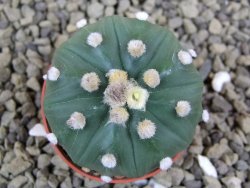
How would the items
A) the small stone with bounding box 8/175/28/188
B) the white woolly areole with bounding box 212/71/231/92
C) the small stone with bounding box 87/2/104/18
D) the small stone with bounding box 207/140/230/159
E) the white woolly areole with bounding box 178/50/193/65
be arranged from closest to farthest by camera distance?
the white woolly areole with bounding box 178/50/193/65 → the small stone with bounding box 8/175/28/188 → the small stone with bounding box 207/140/230/159 → the white woolly areole with bounding box 212/71/231/92 → the small stone with bounding box 87/2/104/18

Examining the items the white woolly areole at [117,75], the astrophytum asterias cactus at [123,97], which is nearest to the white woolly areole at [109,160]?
the astrophytum asterias cactus at [123,97]

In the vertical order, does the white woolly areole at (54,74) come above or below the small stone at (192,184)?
above

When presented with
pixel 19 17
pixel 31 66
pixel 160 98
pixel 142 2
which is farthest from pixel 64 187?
pixel 142 2

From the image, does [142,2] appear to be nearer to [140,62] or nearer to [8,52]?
[8,52]

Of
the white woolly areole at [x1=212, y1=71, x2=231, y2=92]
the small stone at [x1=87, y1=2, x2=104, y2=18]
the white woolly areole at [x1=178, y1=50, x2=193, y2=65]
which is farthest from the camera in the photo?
the small stone at [x1=87, y1=2, x2=104, y2=18]

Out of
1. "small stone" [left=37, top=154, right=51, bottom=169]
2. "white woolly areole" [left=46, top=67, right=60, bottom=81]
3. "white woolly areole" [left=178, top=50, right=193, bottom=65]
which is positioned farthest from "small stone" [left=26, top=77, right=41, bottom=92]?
"white woolly areole" [left=178, top=50, right=193, bottom=65]

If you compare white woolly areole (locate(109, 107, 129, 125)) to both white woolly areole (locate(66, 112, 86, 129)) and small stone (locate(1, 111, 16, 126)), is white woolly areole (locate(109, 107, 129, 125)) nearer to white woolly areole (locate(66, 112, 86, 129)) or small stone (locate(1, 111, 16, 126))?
white woolly areole (locate(66, 112, 86, 129))

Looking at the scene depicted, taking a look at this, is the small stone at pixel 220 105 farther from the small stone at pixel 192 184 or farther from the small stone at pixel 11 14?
the small stone at pixel 11 14
